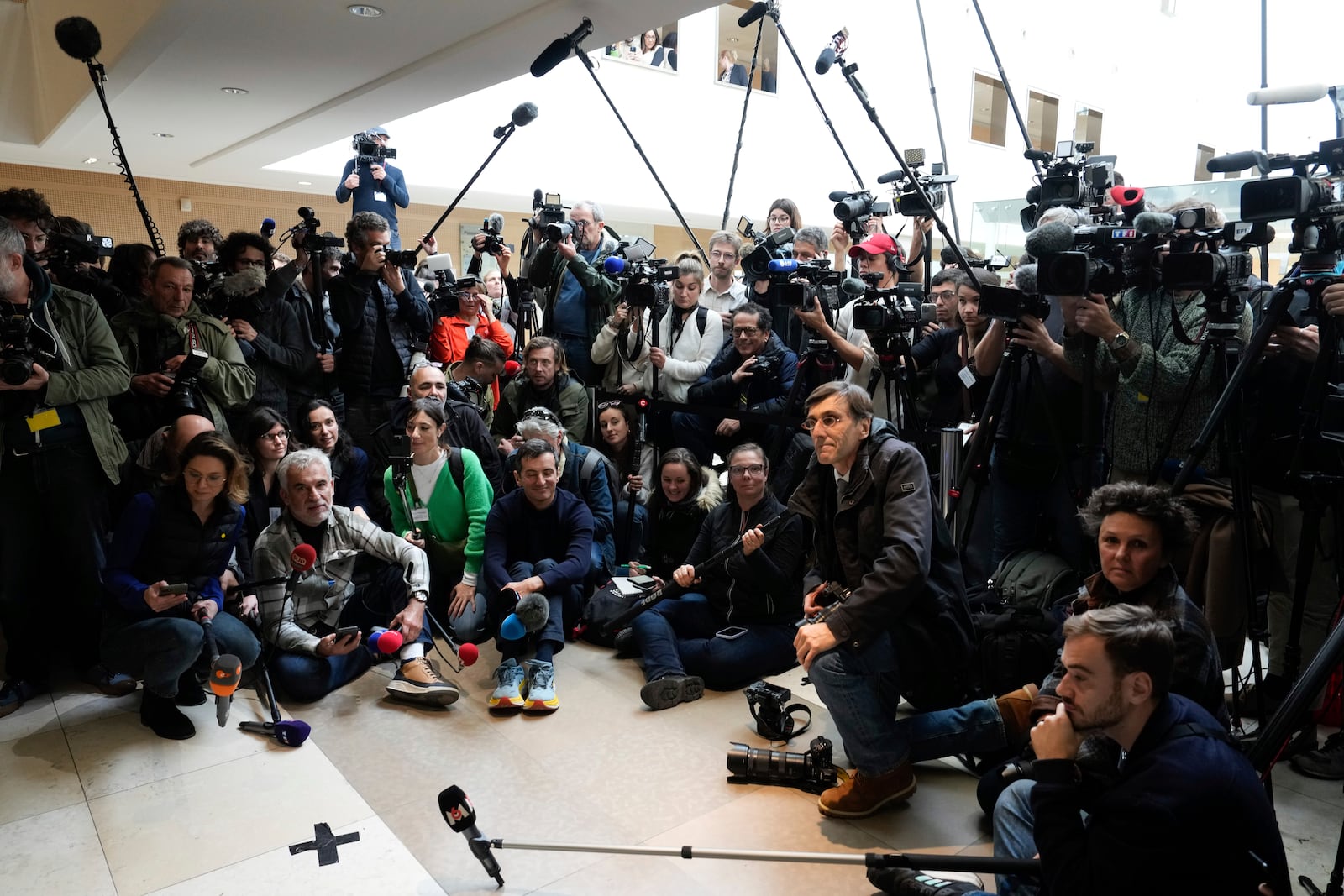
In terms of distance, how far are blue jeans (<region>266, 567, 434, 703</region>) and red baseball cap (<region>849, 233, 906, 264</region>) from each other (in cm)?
218

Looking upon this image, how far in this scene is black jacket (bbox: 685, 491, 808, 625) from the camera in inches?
130

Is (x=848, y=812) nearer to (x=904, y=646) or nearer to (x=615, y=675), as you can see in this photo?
(x=904, y=646)

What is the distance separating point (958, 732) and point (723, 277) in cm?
275

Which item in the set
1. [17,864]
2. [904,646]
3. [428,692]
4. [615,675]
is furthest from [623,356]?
[17,864]

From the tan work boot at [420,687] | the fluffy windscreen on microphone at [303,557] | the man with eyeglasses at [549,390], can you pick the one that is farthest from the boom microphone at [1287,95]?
the fluffy windscreen on microphone at [303,557]

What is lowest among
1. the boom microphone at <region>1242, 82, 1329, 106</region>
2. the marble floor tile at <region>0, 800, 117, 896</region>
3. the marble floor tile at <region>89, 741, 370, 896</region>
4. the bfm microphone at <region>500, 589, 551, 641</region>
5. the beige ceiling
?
the marble floor tile at <region>89, 741, 370, 896</region>

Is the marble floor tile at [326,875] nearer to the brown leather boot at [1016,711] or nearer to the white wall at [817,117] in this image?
the brown leather boot at [1016,711]

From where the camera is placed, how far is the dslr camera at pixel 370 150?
210 inches

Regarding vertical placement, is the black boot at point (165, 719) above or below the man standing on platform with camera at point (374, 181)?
below

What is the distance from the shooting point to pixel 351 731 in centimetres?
300

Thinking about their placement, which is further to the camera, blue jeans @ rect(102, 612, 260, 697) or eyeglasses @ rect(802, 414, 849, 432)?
blue jeans @ rect(102, 612, 260, 697)

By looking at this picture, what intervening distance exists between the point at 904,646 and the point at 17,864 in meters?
2.29

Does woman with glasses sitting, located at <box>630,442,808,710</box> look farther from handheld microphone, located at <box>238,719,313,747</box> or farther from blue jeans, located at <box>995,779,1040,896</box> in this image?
blue jeans, located at <box>995,779,1040,896</box>

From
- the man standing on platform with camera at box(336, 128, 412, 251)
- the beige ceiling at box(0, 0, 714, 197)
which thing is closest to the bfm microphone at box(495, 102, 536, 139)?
the beige ceiling at box(0, 0, 714, 197)
